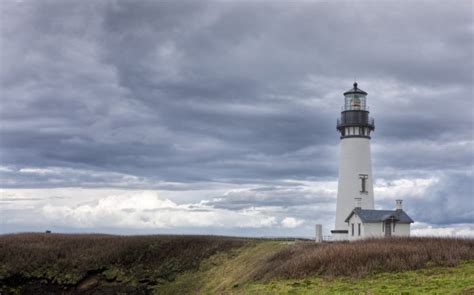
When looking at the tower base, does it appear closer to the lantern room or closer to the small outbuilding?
the small outbuilding

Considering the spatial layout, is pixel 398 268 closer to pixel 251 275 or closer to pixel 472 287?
pixel 472 287

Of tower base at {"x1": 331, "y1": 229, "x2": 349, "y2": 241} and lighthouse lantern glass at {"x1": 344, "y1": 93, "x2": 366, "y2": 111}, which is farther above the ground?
lighthouse lantern glass at {"x1": 344, "y1": 93, "x2": 366, "y2": 111}

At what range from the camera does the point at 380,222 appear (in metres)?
48.3

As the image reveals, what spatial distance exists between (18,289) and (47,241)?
23.8 feet

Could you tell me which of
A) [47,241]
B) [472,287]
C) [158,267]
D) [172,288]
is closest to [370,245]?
[472,287]

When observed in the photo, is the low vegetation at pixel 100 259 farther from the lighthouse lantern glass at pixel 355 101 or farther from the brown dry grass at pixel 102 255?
the lighthouse lantern glass at pixel 355 101

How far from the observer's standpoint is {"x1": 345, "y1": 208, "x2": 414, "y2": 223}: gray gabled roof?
4812 centimetres

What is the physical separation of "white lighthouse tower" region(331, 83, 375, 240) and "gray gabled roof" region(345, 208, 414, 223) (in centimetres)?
245

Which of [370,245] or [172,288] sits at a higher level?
[370,245]

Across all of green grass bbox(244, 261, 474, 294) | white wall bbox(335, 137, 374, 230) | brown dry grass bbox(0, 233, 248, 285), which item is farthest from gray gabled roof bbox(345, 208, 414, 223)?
green grass bbox(244, 261, 474, 294)

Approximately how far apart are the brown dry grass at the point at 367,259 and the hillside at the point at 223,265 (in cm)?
5

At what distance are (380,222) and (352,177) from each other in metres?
5.53

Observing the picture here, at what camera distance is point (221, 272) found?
3831cm

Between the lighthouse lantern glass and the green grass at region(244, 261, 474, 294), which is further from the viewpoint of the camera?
the lighthouse lantern glass
